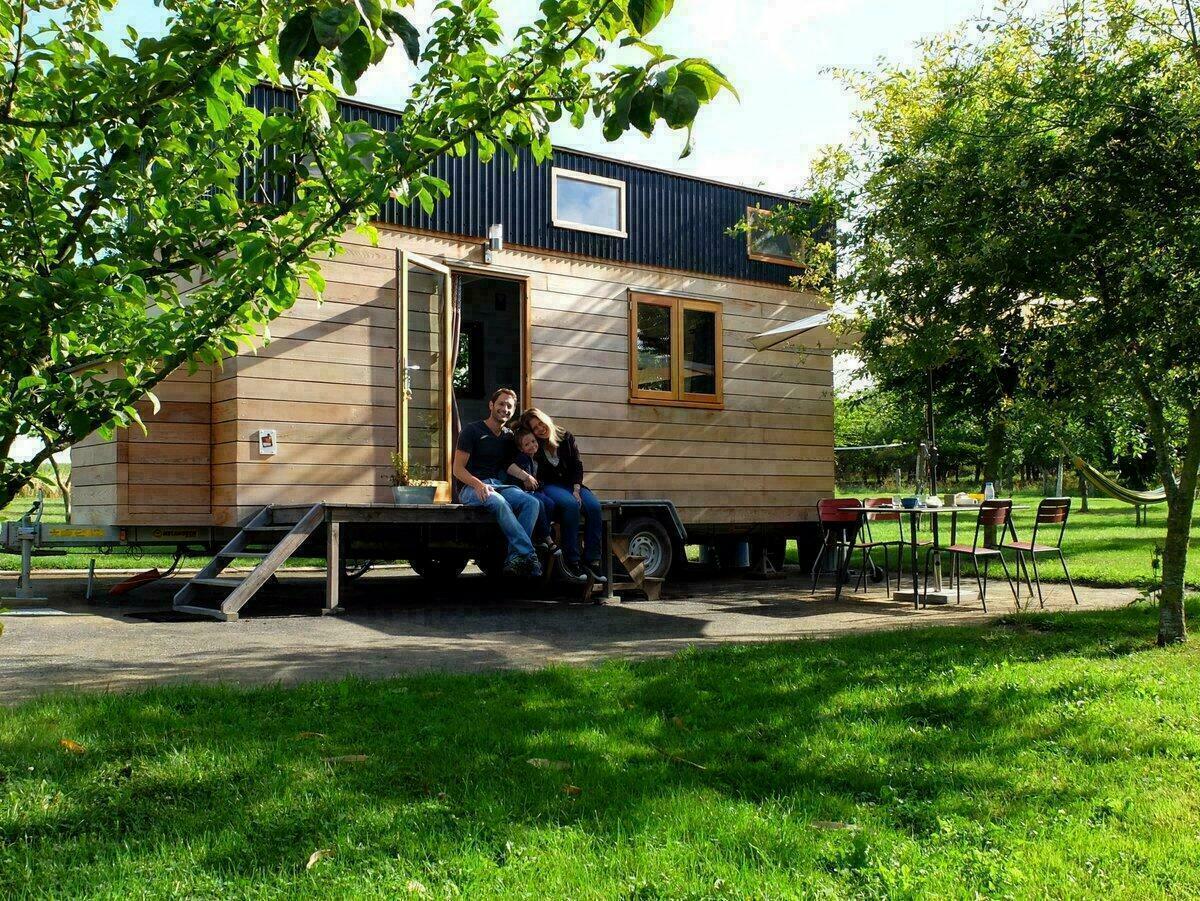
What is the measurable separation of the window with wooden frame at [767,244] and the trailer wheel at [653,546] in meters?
3.46

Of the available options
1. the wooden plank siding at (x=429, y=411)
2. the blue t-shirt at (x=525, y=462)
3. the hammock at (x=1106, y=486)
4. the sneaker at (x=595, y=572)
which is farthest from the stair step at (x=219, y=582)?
the hammock at (x=1106, y=486)

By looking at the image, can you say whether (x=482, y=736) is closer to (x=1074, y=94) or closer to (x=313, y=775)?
(x=313, y=775)

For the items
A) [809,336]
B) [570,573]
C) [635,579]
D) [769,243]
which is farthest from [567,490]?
[769,243]

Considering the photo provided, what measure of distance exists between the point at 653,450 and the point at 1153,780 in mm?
7285

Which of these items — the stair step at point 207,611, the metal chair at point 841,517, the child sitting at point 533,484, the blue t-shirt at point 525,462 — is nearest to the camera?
the stair step at point 207,611

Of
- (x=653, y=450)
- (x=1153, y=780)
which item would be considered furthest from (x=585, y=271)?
(x=1153, y=780)

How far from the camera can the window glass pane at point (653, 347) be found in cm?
1052

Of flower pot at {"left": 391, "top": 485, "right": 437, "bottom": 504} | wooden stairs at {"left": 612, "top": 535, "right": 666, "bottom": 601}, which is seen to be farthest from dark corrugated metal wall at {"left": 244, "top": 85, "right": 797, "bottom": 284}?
wooden stairs at {"left": 612, "top": 535, "right": 666, "bottom": 601}

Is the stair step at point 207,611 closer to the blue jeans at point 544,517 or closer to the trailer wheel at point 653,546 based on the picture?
the blue jeans at point 544,517

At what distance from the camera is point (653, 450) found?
10.4m

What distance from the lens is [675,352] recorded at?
10.8 m

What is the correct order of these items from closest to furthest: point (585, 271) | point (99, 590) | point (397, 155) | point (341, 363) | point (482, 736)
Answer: point (397, 155)
point (482, 736)
point (341, 363)
point (99, 590)
point (585, 271)

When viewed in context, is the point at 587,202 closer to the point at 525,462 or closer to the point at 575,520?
the point at 525,462

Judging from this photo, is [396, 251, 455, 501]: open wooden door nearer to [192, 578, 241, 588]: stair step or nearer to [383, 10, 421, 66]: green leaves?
[192, 578, 241, 588]: stair step
